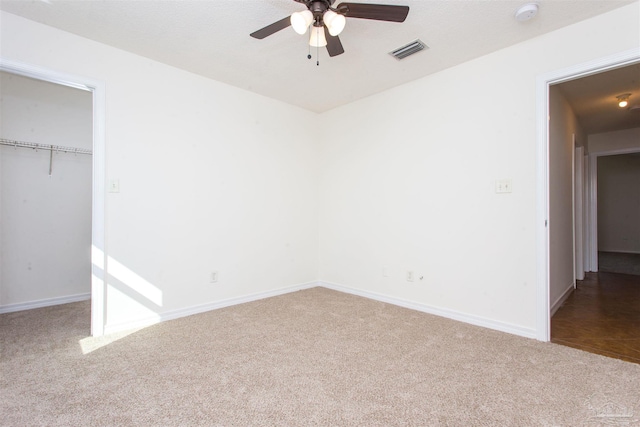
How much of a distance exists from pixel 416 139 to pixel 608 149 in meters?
4.38

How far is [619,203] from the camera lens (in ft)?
26.1

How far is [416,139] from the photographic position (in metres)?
3.26

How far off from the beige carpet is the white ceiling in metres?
2.38

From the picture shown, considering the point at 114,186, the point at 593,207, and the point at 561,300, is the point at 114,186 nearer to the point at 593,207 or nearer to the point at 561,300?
the point at 561,300

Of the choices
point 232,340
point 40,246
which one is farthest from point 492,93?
point 40,246

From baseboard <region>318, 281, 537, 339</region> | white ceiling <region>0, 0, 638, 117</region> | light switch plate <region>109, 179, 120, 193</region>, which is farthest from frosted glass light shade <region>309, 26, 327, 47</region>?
baseboard <region>318, 281, 537, 339</region>

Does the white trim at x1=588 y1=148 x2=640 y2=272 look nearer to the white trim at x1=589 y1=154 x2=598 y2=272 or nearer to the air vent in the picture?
the white trim at x1=589 y1=154 x2=598 y2=272

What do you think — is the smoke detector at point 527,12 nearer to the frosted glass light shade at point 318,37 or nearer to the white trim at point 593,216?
the frosted glass light shade at point 318,37

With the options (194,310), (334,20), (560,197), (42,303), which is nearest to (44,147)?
(42,303)

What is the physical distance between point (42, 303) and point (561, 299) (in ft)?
18.6

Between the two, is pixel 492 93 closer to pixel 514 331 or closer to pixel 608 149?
pixel 514 331

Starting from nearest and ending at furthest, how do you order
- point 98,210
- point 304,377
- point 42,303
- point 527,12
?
1. point 304,377
2. point 527,12
3. point 98,210
4. point 42,303

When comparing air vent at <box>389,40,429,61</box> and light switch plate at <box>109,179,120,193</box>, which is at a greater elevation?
air vent at <box>389,40,429,61</box>

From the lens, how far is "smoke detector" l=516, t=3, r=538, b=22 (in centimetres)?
207
